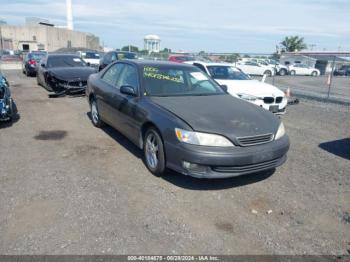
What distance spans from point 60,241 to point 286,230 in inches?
89.3

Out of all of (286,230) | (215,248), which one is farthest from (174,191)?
(286,230)

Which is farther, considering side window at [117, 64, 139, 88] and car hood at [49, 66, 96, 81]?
car hood at [49, 66, 96, 81]

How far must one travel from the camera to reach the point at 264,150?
3.83 meters

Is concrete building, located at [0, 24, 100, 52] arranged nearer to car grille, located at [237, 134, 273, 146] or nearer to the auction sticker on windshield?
the auction sticker on windshield

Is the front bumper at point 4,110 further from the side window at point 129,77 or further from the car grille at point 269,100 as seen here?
the car grille at point 269,100

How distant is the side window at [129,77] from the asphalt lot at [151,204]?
1.15 metres

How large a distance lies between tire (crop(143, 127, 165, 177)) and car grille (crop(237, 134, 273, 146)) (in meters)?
1.02

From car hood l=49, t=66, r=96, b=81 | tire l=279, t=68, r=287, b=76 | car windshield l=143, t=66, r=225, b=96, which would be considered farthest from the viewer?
tire l=279, t=68, r=287, b=76

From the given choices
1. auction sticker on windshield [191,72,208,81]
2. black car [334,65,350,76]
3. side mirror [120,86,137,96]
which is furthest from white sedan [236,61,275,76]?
side mirror [120,86,137,96]

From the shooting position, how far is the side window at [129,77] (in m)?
5.03

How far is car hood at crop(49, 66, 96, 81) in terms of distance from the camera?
10297mm

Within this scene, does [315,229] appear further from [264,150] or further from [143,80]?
[143,80]

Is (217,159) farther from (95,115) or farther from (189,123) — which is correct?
(95,115)

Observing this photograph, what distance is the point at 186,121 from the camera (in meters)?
3.82
